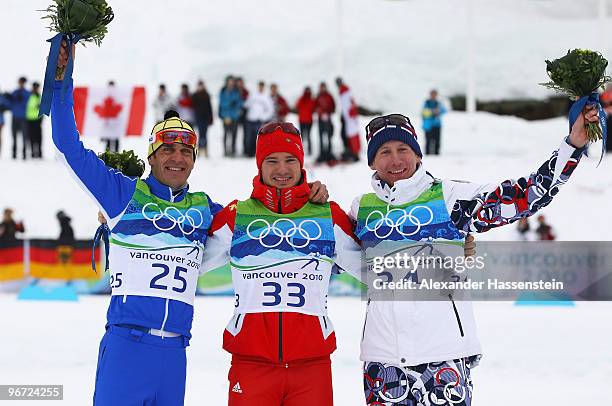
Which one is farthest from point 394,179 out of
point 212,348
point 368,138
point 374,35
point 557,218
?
point 374,35

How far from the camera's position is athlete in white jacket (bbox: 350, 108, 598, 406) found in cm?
441

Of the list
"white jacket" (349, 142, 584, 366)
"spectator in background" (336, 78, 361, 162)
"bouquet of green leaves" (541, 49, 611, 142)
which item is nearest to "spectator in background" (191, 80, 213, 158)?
"spectator in background" (336, 78, 361, 162)

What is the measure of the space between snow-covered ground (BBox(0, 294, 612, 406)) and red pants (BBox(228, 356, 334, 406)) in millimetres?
2408

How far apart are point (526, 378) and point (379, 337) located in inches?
146

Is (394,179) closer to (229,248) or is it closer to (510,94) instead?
(229,248)

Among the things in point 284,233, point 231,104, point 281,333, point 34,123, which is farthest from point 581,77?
point 34,123

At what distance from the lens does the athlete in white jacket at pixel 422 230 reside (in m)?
4.41

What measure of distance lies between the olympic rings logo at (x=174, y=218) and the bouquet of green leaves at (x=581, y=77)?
1.86m

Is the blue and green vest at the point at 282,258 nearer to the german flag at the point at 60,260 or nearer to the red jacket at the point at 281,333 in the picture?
the red jacket at the point at 281,333

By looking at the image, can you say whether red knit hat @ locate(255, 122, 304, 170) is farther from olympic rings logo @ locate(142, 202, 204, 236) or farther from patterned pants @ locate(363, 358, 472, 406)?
patterned pants @ locate(363, 358, 472, 406)

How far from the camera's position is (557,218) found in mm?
18359

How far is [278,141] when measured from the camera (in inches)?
184

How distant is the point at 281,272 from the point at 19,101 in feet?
52.1

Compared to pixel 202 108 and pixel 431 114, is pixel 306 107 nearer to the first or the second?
pixel 202 108
